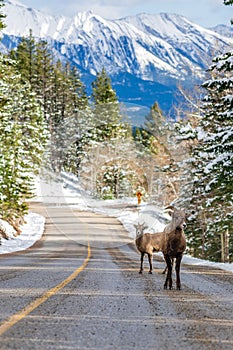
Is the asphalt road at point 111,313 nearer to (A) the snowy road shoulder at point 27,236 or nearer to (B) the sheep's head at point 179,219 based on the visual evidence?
(B) the sheep's head at point 179,219

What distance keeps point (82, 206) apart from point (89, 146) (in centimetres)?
938

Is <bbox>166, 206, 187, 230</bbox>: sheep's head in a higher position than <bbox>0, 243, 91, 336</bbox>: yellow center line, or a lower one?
higher

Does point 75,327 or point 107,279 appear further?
point 107,279

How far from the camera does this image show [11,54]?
67.1 meters

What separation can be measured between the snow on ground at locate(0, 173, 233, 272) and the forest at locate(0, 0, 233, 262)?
4.54 feet

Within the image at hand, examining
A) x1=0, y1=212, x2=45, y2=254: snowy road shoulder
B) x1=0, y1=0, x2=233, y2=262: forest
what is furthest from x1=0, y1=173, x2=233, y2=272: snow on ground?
x1=0, y1=0, x2=233, y2=262: forest

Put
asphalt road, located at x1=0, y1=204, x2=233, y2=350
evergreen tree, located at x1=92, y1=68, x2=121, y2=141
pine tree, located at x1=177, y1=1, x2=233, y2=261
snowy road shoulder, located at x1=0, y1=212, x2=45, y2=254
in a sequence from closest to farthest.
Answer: asphalt road, located at x1=0, y1=204, x2=233, y2=350 < pine tree, located at x1=177, y1=1, x2=233, y2=261 < snowy road shoulder, located at x1=0, y1=212, x2=45, y2=254 < evergreen tree, located at x1=92, y1=68, x2=121, y2=141

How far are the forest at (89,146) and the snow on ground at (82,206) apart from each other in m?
1.39

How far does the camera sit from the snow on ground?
42516 mm

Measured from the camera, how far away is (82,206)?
192 feet

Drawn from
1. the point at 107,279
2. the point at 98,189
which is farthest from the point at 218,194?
the point at 98,189

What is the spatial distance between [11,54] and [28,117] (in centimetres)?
1674

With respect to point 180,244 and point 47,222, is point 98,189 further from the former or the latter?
point 180,244

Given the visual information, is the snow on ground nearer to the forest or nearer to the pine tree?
the forest
